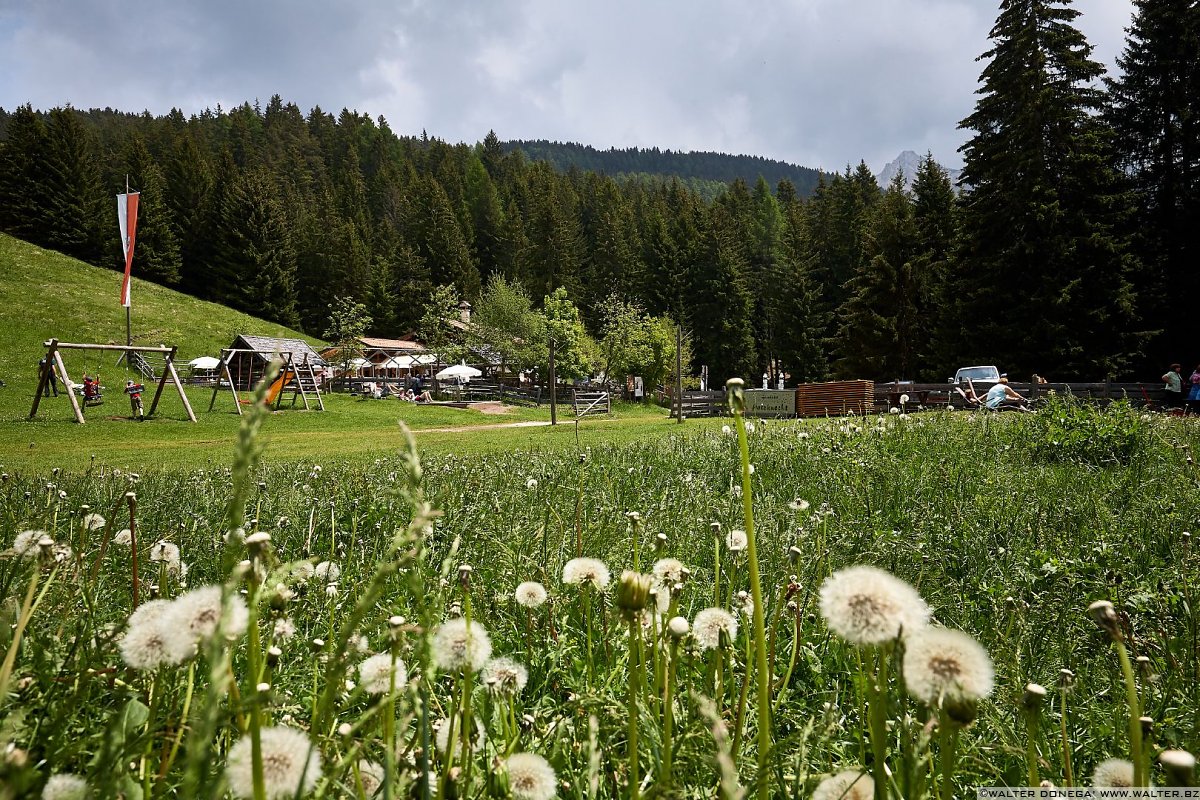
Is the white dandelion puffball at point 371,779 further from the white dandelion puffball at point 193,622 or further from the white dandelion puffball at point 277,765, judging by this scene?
the white dandelion puffball at point 193,622

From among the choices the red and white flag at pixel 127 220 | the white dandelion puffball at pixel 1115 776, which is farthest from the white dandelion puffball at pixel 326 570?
the red and white flag at pixel 127 220

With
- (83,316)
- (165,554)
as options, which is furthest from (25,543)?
(83,316)

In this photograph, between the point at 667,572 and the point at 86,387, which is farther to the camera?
the point at 86,387

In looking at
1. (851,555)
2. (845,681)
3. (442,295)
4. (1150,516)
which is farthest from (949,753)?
(442,295)

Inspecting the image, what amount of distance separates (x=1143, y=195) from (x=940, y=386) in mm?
17760

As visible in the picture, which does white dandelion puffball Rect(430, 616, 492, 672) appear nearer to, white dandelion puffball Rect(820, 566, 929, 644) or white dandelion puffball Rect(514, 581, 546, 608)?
white dandelion puffball Rect(514, 581, 546, 608)

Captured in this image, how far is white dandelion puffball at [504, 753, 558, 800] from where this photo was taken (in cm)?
89

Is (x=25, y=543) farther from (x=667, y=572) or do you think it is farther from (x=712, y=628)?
(x=712, y=628)

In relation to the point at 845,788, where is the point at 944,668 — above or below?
above

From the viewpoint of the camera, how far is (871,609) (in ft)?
2.46

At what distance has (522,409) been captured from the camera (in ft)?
121

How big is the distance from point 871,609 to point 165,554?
4.93ft

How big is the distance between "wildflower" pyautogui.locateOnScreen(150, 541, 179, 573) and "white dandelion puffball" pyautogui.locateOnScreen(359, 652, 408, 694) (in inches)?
25.7

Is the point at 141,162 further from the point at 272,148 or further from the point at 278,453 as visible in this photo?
the point at 278,453
